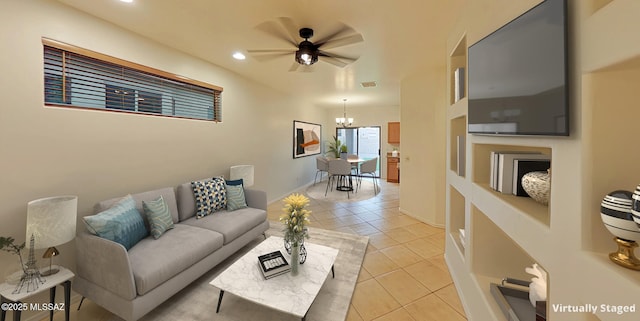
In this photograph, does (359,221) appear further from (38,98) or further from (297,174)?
(38,98)

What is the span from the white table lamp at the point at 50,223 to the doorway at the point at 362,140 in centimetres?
743

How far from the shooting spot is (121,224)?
191cm

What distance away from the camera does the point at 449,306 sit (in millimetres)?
1966

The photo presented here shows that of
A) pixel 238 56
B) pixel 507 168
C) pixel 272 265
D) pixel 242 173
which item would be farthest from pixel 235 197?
pixel 507 168

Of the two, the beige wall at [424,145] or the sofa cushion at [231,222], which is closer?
the sofa cushion at [231,222]

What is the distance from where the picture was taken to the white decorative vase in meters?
1.18

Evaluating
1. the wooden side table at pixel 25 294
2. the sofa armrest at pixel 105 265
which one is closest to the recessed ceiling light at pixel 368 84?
the sofa armrest at pixel 105 265

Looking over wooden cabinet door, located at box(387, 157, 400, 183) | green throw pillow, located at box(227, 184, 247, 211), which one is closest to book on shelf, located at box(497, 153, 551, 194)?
green throw pillow, located at box(227, 184, 247, 211)

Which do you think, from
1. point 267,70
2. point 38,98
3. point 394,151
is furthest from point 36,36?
point 394,151

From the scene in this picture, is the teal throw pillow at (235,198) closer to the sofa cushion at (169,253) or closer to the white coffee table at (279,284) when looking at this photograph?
the sofa cushion at (169,253)

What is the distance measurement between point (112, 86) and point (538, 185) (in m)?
3.62

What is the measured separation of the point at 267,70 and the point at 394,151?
5.42m

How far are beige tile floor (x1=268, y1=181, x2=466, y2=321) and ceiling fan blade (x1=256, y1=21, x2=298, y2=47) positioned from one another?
2701 millimetres

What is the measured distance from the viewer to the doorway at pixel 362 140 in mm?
8383
